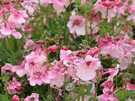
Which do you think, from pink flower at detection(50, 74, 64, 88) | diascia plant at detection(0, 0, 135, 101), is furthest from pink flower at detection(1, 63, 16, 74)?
pink flower at detection(50, 74, 64, 88)

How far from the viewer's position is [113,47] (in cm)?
113

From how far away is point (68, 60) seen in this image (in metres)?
0.92

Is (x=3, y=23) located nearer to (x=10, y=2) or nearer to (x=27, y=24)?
(x=10, y=2)

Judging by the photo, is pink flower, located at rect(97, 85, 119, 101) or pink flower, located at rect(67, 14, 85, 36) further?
pink flower, located at rect(67, 14, 85, 36)

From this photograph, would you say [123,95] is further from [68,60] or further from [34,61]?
[34,61]

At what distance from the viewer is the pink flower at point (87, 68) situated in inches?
34.1

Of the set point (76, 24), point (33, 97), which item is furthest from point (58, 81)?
point (76, 24)

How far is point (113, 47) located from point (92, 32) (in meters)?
0.28

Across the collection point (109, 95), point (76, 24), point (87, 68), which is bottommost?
point (109, 95)

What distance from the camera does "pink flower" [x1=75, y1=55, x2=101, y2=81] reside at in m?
0.87

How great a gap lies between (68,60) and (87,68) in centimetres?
7

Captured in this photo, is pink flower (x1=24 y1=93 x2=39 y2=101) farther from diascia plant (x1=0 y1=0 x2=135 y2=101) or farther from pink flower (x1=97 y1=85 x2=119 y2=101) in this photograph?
pink flower (x1=97 y1=85 x2=119 y2=101)

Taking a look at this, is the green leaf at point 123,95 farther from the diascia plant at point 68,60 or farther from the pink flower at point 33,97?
the pink flower at point 33,97

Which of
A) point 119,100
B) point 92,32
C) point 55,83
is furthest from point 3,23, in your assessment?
point 119,100
